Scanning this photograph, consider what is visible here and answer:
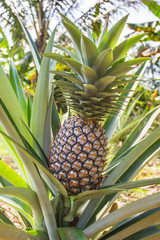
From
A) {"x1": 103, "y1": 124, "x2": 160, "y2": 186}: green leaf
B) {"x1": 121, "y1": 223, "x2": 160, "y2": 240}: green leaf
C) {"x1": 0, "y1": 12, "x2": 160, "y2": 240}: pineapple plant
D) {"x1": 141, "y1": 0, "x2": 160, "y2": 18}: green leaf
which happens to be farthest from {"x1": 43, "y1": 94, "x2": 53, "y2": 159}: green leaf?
{"x1": 141, "y1": 0, "x2": 160, "y2": 18}: green leaf

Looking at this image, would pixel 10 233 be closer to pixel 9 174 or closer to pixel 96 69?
pixel 9 174

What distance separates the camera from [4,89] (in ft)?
1.52

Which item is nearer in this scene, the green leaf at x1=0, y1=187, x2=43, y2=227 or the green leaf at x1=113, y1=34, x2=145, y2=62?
the green leaf at x1=0, y1=187, x2=43, y2=227

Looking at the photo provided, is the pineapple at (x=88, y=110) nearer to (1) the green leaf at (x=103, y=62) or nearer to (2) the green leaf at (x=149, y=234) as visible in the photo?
(1) the green leaf at (x=103, y=62)

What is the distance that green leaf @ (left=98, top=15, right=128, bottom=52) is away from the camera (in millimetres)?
534

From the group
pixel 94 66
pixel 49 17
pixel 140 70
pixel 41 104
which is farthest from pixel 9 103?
pixel 49 17

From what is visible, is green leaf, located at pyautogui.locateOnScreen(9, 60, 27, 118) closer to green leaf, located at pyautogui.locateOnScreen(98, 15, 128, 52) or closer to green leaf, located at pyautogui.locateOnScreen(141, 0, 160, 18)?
green leaf, located at pyautogui.locateOnScreen(98, 15, 128, 52)

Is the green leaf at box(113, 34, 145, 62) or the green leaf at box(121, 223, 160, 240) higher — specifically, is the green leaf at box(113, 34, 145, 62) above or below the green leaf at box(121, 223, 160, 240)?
above

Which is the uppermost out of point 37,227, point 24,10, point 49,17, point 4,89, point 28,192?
point 24,10

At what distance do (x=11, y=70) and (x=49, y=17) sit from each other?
3.39m

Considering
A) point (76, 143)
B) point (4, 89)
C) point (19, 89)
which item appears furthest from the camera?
point (19, 89)

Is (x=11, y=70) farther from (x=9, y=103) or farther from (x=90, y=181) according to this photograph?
(x=90, y=181)

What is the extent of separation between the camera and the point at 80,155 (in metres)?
0.56

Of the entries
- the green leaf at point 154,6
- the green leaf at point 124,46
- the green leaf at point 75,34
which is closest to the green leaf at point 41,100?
the green leaf at point 75,34
